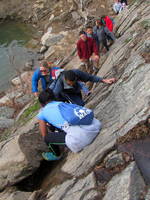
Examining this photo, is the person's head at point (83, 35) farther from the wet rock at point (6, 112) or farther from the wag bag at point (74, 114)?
the wet rock at point (6, 112)

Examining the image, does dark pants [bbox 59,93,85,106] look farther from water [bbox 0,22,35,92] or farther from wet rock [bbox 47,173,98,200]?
water [bbox 0,22,35,92]

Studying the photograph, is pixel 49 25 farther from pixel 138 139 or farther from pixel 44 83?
pixel 138 139

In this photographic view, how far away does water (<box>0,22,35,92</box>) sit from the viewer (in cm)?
2237

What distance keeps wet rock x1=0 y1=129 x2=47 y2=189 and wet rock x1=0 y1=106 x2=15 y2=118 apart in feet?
28.8

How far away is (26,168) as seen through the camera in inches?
290

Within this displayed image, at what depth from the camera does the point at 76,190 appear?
5.93 meters

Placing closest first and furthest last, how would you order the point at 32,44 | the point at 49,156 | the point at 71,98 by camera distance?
1. the point at 49,156
2. the point at 71,98
3. the point at 32,44

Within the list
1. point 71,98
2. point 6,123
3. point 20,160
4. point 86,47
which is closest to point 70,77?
point 71,98

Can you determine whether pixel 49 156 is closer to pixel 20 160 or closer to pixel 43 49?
pixel 20 160

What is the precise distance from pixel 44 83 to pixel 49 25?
21.0m

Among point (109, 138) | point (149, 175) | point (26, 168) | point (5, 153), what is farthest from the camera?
point (5, 153)

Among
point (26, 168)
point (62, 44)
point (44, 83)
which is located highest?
point (44, 83)

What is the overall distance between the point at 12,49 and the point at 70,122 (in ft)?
71.1

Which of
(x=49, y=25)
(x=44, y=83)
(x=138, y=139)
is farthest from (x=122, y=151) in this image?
(x=49, y=25)
